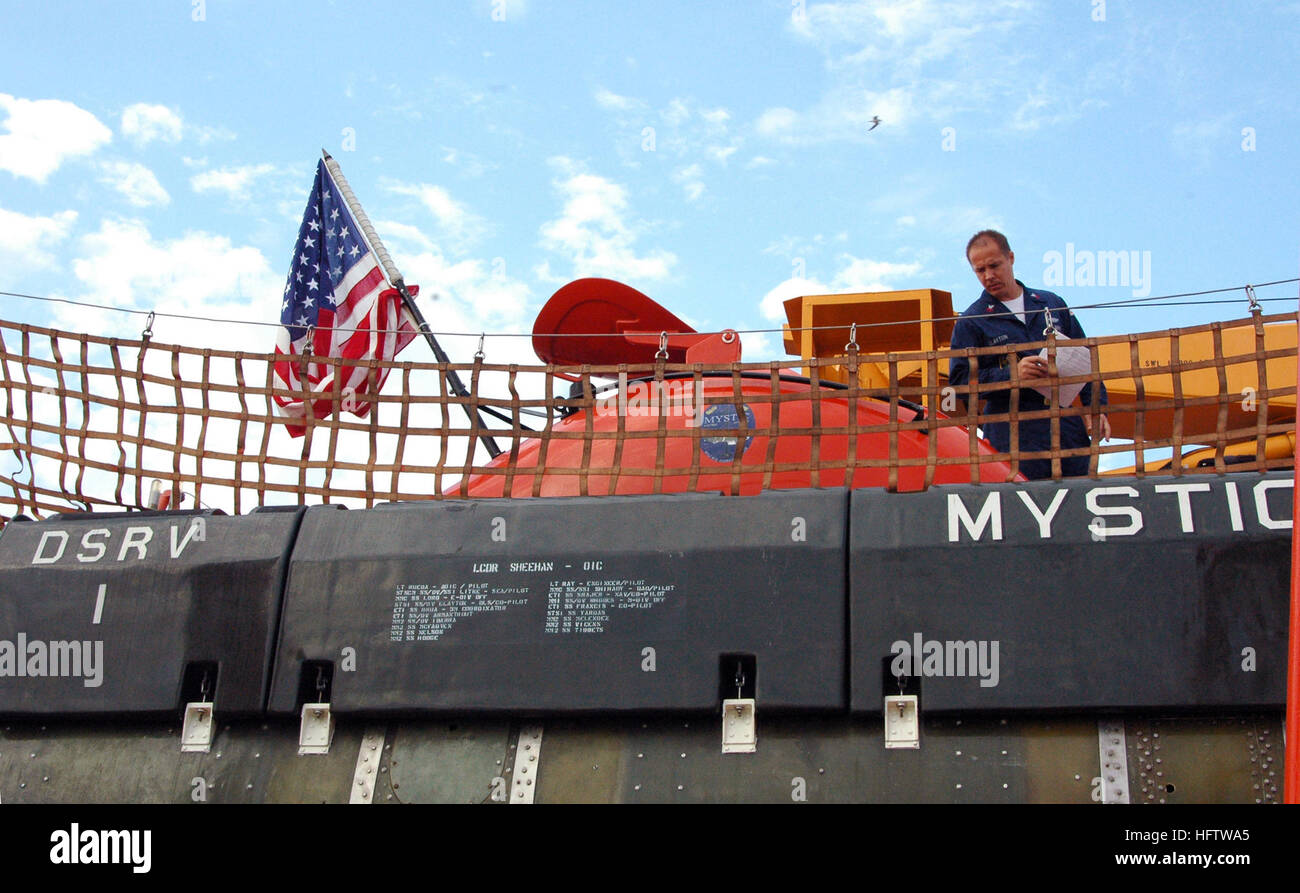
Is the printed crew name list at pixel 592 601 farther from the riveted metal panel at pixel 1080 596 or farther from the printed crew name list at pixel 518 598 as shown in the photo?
the riveted metal panel at pixel 1080 596

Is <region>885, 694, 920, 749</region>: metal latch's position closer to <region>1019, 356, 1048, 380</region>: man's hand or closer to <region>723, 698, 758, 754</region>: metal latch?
<region>723, 698, 758, 754</region>: metal latch

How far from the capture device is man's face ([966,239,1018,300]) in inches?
341

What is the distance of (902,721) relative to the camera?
667 cm

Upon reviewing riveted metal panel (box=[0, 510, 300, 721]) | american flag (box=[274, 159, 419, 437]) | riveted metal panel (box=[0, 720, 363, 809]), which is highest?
american flag (box=[274, 159, 419, 437])

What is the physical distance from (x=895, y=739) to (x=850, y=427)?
1768 millimetres

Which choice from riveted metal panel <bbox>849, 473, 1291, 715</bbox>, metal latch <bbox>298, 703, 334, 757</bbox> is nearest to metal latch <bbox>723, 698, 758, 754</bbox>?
riveted metal panel <bbox>849, 473, 1291, 715</bbox>

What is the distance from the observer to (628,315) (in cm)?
1057

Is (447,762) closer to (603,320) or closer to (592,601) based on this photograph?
(592,601)

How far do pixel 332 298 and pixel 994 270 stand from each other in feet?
18.7

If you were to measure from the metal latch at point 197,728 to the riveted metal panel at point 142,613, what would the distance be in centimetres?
9

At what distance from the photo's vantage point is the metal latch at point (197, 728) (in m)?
7.46

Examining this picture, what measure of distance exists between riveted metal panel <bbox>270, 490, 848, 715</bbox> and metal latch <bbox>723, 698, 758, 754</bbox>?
85mm
